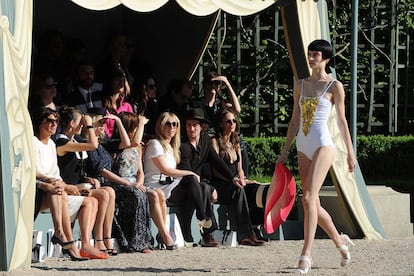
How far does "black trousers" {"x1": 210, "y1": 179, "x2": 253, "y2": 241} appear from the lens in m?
12.0

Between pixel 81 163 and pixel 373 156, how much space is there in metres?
8.13

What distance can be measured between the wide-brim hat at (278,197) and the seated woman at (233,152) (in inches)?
74.4

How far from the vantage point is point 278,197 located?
33.1 feet

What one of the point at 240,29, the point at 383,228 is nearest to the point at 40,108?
the point at 383,228

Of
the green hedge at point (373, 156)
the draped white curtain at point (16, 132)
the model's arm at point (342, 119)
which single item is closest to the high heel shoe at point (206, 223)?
the model's arm at point (342, 119)

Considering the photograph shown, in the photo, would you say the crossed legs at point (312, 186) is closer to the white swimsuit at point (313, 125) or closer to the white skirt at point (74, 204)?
the white swimsuit at point (313, 125)

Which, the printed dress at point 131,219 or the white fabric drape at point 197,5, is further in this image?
the printed dress at point 131,219

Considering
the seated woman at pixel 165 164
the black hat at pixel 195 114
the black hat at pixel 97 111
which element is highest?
the black hat at pixel 97 111

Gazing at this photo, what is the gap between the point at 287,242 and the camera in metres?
12.0

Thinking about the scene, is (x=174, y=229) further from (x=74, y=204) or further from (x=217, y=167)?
(x=74, y=204)

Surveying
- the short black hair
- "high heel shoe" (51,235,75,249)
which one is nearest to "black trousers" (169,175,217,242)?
the short black hair

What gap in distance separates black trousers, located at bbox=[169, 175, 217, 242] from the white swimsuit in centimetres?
197

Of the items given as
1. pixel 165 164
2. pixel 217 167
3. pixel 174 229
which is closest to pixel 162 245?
pixel 174 229

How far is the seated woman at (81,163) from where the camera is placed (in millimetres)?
10734
